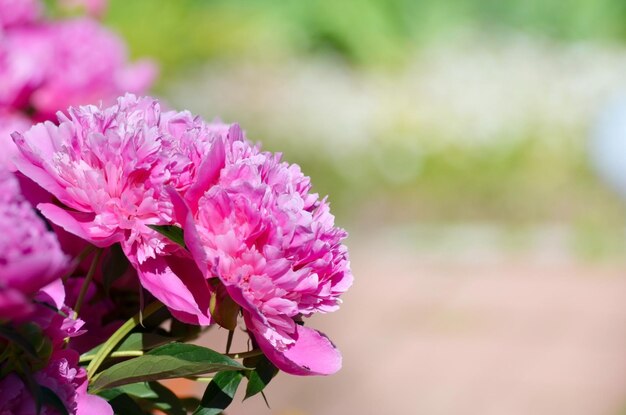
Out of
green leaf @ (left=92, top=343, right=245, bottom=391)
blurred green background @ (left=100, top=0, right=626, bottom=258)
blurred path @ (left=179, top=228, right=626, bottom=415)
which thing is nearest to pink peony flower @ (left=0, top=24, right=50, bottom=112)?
green leaf @ (left=92, top=343, right=245, bottom=391)

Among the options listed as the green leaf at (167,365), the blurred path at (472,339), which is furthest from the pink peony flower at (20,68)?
the blurred path at (472,339)

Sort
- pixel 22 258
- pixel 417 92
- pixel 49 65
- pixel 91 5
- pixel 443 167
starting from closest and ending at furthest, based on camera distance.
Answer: pixel 22 258 < pixel 49 65 < pixel 91 5 < pixel 443 167 < pixel 417 92

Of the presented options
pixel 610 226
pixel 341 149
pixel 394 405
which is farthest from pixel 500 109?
pixel 394 405

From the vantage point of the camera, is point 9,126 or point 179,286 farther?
point 9,126

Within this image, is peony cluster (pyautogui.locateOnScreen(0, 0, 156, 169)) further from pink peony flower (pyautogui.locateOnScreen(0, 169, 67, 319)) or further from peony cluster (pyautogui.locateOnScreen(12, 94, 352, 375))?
pink peony flower (pyautogui.locateOnScreen(0, 169, 67, 319))

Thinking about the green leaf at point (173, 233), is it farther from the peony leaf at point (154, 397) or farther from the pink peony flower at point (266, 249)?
the peony leaf at point (154, 397)

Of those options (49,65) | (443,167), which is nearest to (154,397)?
Result: (49,65)

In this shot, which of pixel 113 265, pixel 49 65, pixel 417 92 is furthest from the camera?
pixel 417 92

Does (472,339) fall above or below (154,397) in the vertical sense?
above

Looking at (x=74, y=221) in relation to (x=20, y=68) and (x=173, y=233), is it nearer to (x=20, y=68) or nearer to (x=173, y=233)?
(x=173, y=233)
